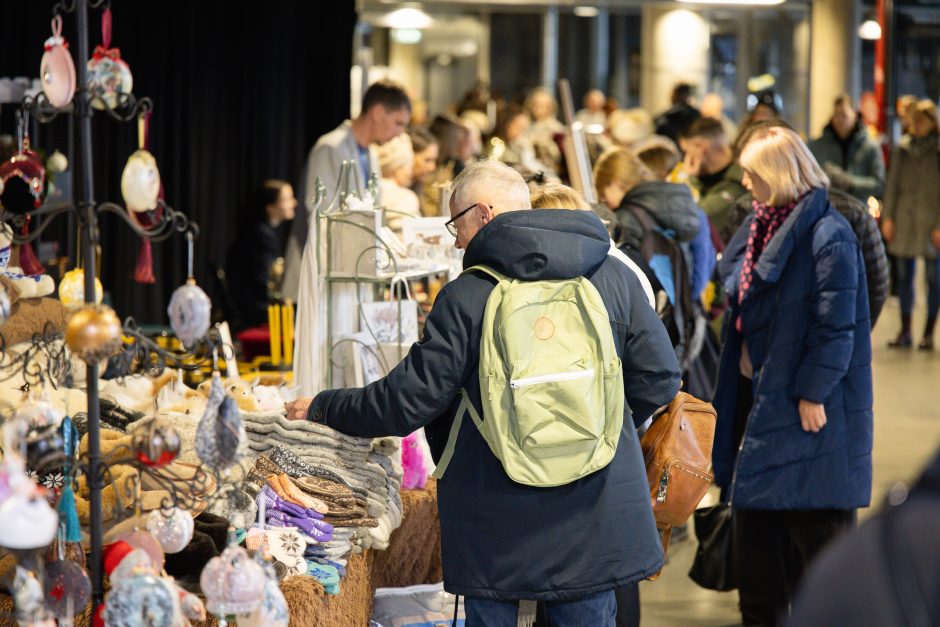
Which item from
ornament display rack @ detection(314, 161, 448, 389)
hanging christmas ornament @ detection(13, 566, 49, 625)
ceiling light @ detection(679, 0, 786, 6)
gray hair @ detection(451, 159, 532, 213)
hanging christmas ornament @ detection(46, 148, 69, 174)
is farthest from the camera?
ceiling light @ detection(679, 0, 786, 6)

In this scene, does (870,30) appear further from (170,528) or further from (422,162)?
(170,528)

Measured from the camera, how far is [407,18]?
14891mm

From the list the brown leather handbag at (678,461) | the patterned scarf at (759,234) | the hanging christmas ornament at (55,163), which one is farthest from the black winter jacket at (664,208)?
the hanging christmas ornament at (55,163)

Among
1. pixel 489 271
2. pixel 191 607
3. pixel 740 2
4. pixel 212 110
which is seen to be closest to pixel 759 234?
pixel 489 271

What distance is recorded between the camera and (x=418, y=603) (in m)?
3.60

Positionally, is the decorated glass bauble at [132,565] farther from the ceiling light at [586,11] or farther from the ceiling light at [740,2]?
the ceiling light at [586,11]

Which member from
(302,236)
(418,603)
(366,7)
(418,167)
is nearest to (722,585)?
(418,603)

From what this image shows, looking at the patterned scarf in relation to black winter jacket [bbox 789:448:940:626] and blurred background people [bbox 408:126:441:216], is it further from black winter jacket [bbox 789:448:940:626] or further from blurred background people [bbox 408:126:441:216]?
black winter jacket [bbox 789:448:940:626]

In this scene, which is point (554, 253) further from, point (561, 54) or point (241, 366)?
point (561, 54)

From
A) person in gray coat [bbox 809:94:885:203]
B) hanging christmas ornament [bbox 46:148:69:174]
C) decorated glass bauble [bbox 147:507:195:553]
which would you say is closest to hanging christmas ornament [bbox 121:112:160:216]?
decorated glass bauble [bbox 147:507:195:553]

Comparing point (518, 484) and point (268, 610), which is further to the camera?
point (518, 484)

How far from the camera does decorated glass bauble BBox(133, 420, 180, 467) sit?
6.74ft

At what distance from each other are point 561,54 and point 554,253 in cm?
1303

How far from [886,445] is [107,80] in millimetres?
5483
